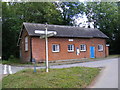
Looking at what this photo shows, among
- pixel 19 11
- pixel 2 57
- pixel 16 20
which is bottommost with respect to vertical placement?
pixel 2 57

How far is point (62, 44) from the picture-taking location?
2133 cm

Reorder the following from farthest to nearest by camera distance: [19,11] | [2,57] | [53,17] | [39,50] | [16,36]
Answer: [53,17], [19,11], [16,36], [2,57], [39,50]

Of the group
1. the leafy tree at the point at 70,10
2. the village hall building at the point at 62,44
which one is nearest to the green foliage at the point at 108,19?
the leafy tree at the point at 70,10

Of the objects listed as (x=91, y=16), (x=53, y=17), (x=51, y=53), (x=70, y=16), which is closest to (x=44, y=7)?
(x=53, y=17)

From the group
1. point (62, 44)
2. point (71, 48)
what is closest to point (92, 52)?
point (71, 48)

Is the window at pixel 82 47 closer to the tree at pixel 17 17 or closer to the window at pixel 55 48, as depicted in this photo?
the window at pixel 55 48

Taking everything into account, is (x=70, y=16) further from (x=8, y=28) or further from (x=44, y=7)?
(x=8, y=28)

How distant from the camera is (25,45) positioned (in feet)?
70.9

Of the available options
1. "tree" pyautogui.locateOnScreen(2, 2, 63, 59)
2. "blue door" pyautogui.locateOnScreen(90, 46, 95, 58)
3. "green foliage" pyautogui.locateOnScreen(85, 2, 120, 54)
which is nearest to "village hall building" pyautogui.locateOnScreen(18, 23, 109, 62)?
"blue door" pyautogui.locateOnScreen(90, 46, 95, 58)

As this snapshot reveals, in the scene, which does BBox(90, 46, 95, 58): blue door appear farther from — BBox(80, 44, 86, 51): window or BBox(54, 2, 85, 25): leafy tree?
BBox(54, 2, 85, 25): leafy tree

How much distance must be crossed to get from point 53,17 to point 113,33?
14.3 metres

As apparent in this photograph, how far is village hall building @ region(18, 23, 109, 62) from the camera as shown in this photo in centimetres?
1969

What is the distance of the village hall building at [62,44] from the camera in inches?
775

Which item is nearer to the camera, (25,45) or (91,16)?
(25,45)
